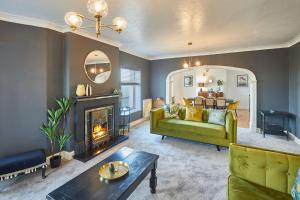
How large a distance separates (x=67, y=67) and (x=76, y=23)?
6.27 feet

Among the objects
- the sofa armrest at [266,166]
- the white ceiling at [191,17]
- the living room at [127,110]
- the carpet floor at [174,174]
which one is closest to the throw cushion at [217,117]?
the living room at [127,110]

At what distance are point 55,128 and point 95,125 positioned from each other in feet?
3.26

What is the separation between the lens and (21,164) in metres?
2.53

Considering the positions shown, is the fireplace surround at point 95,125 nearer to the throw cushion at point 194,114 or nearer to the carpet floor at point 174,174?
the carpet floor at point 174,174

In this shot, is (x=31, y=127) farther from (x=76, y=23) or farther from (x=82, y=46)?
(x=76, y=23)

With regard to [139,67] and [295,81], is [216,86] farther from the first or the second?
[139,67]

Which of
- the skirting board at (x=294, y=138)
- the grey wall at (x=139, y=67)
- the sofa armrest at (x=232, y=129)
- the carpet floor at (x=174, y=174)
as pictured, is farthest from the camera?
the grey wall at (x=139, y=67)

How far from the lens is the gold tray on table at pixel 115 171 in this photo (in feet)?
5.91

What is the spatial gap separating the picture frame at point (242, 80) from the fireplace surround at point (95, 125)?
358 inches

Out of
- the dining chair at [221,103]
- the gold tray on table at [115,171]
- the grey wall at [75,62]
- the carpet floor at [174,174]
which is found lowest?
the carpet floor at [174,174]

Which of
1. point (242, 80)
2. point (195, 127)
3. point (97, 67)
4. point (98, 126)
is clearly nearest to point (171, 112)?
point (195, 127)

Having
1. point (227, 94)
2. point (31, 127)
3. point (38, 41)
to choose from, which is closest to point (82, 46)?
point (38, 41)

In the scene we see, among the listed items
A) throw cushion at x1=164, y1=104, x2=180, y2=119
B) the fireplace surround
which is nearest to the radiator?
throw cushion at x1=164, y1=104, x2=180, y2=119

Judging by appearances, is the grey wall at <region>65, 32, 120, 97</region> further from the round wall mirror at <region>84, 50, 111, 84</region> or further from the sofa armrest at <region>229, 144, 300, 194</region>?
the sofa armrest at <region>229, 144, 300, 194</region>
